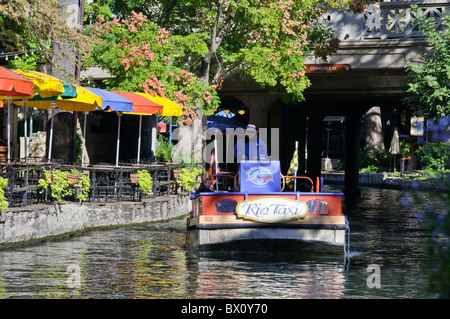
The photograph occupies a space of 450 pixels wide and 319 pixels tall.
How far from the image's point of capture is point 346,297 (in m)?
10.4

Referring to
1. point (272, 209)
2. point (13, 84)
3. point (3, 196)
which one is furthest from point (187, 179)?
point (13, 84)

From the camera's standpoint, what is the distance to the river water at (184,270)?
10.5 meters

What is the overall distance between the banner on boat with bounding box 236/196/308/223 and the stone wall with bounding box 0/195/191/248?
394 cm

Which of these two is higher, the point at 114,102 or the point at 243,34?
the point at 243,34

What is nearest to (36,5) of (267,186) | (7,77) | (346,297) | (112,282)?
(7,77)

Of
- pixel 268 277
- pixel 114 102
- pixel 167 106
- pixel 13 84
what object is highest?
pixel 167 106

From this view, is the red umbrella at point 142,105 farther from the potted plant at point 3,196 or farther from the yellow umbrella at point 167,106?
the potted plant at point 3,196

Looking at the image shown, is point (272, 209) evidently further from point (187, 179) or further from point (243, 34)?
point (243, 34)

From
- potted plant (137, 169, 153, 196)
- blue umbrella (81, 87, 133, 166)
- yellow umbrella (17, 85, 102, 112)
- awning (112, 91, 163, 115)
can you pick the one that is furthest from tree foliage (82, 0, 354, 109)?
potted plant (137, 169, 153, 196)

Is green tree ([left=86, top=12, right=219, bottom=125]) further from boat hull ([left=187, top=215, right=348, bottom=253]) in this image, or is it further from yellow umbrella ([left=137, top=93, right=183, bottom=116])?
boat hull ([left=187, top=215, right=348, bottom=253])

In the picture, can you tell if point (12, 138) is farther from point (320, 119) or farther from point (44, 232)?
point (320, 119)

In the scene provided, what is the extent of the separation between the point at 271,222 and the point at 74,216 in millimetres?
4914

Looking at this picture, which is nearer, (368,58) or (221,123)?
(368,58)

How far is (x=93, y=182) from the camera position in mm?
18500
